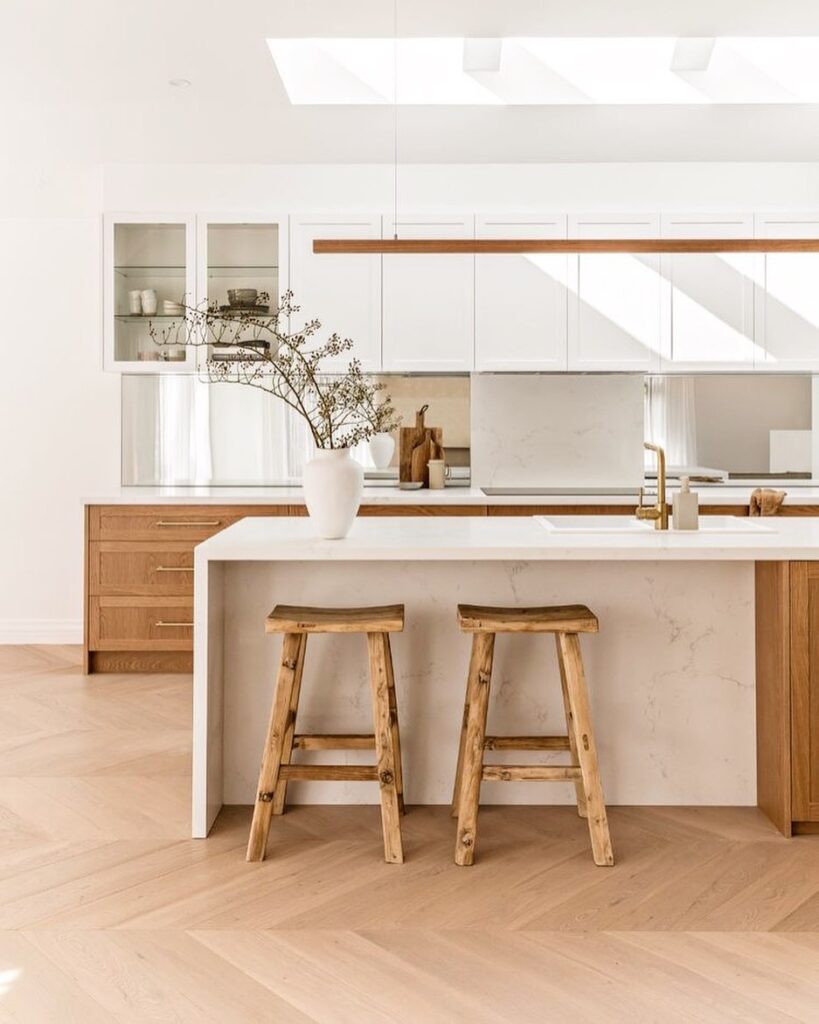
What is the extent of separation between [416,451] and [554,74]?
6.68 ft

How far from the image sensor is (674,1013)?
1.89m

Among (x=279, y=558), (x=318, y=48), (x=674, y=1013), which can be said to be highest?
(x=318, y=48)

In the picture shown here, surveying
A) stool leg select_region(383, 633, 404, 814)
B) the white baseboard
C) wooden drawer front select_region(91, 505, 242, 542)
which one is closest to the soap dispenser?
stool leg select_region(383, 633, 404, 814)

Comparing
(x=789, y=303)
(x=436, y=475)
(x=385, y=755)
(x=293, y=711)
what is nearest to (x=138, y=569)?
(x=436, y=475)

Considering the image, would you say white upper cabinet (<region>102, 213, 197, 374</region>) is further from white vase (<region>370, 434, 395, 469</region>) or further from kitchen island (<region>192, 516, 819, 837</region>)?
kitchen island (<region>192, 516, 819, 837</region>)

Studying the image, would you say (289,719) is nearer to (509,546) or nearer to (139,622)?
(509,546)

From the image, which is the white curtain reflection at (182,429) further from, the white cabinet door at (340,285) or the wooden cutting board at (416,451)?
the wooden cutting board at (416,451)

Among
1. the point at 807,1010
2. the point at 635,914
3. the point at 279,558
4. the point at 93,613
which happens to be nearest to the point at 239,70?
the point at 279,558

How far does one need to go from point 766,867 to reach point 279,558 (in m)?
1.55

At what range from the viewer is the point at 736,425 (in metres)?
5.46

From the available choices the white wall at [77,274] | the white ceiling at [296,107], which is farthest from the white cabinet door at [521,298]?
the white ceiling at [296,107]

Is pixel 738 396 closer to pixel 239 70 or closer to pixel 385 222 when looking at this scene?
pixel 385 222

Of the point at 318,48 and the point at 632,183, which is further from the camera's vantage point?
the point at 632,183

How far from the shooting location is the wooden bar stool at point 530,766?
259 cm
